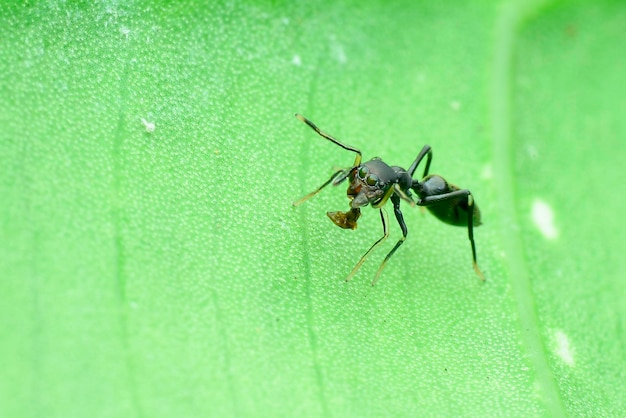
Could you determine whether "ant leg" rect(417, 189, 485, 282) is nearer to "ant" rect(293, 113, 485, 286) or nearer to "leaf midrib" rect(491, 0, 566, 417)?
"ant" rect(293, 113, 485, 286)

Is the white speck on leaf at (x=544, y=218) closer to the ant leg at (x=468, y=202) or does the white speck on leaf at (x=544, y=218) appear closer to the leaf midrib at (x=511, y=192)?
the leaf midrib at (x=511, y=192)

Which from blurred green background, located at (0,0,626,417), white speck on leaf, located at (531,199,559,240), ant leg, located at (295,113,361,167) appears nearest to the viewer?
blurred green background, located at (0,0,626,417)

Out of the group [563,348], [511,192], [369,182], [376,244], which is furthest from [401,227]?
[563,348]

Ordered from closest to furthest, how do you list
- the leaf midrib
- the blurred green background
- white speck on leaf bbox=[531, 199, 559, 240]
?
the blurred green background < the leaf midrib < white speck on leaf bbox=[531, 199, 559, 240]

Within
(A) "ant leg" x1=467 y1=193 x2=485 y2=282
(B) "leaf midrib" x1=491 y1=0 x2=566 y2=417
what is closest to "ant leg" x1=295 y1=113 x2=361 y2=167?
(A) "ant leg" x1=467 y1=193 x2=485 y2=282

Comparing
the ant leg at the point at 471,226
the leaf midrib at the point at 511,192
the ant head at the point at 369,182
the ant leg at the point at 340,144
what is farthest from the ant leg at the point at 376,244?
the leaf midrib at the point at 511,192

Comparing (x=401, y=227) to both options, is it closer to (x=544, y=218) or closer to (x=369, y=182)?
(x=369, y=182)
